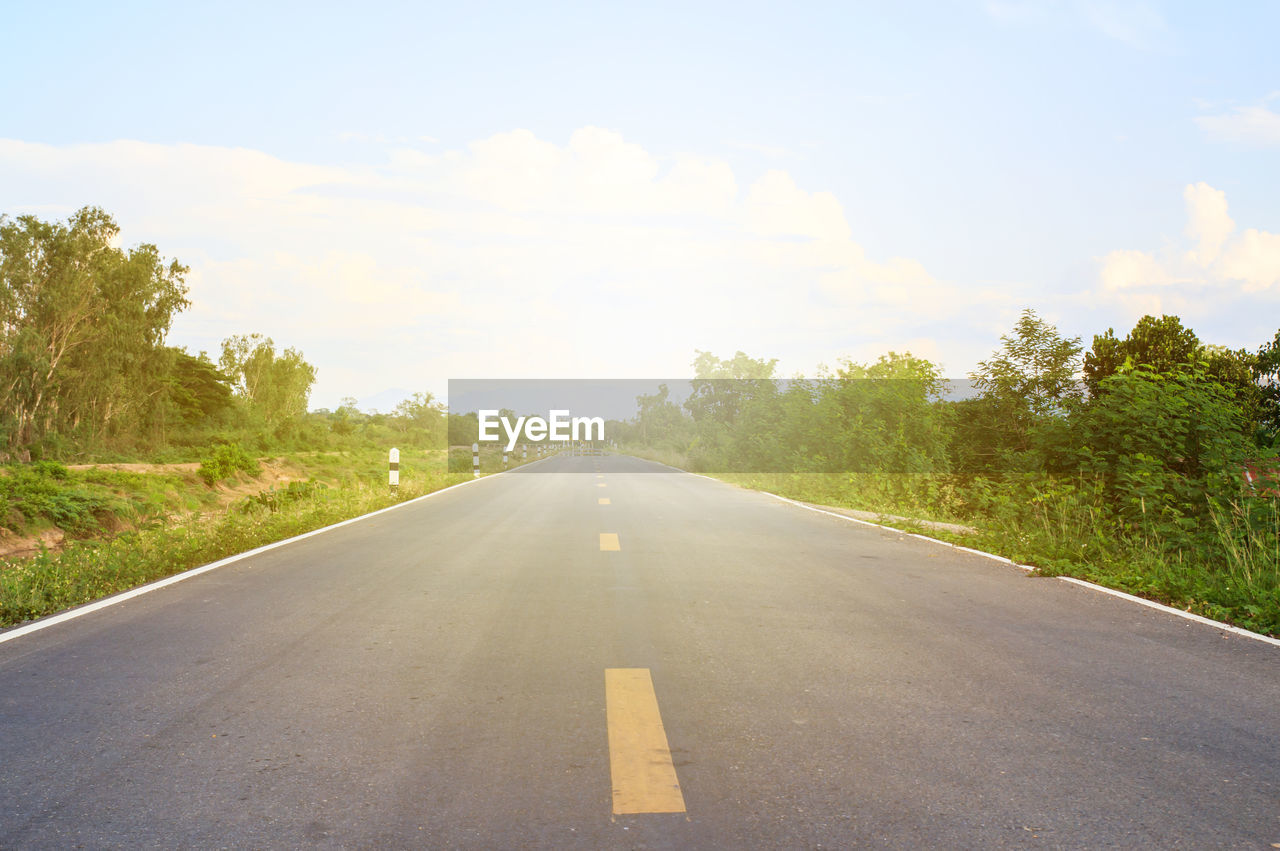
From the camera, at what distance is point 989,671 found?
4887 mm

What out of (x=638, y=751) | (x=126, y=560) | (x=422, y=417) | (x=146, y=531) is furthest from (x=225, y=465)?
(x=422, y=417)

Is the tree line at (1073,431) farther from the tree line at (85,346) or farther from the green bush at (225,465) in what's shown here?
the tree line at (85,346)

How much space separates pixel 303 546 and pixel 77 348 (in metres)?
38.5

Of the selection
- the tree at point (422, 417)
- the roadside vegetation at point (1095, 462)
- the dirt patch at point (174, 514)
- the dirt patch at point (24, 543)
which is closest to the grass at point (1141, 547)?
the roadside vegetation at point (1095, 462)

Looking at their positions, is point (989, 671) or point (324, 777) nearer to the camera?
point (324, 777)

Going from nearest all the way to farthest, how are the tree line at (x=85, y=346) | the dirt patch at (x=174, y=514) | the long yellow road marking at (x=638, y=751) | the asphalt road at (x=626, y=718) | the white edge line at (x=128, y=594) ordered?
the asphalt road at (x=626, y=718) < the long yellow road marking at (x=638, y=751) < the white edge line at (x=128, y=594) < the dirt patch at (x=174, y=514) < the tree line at (x=85, y=346)

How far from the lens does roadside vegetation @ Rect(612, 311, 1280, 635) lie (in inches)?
319

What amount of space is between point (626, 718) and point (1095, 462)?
8.82 metres

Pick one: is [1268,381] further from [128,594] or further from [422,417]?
[422,417]

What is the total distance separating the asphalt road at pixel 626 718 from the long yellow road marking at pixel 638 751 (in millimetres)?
33

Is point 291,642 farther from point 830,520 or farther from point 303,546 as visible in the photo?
point 830,520

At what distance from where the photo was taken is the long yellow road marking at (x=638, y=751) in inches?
121

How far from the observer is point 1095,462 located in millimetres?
10523

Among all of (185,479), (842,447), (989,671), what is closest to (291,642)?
(989,671)
